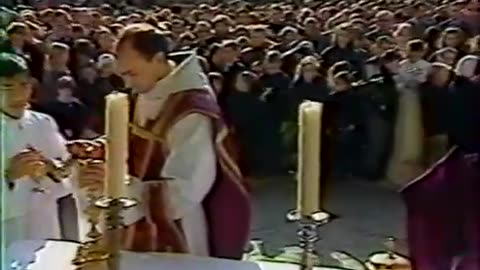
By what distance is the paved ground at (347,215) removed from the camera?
1132 millimetres

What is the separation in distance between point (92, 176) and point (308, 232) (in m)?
0.28

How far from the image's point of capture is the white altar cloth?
1179mm

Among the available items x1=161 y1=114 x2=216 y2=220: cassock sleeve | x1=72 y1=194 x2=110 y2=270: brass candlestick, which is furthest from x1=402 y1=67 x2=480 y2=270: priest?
x1=72 y1=194 x2=110 y2=270: brass candlestick

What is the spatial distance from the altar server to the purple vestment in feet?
1.31

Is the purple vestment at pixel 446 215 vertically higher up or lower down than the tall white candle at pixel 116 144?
lower down

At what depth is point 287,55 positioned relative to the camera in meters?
1.14

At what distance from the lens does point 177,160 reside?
1.20 metres

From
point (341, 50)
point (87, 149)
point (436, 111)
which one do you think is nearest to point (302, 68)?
point (341, 50)

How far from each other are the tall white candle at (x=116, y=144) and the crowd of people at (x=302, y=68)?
6cm

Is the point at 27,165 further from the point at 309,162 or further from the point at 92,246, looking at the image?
the point at 309,162

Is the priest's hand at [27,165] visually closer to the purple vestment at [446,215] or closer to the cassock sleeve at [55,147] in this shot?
the cassock sleeve at [55,147]

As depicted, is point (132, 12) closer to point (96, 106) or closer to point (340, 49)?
point (96, 106)

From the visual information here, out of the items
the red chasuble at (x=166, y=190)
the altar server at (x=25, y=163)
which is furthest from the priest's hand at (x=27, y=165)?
the red chasuble at (x=166, y=190)

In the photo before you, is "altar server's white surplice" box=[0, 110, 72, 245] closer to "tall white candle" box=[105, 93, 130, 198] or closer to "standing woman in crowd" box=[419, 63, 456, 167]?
"tall white candle" box=[105, 93, 130, 198]
